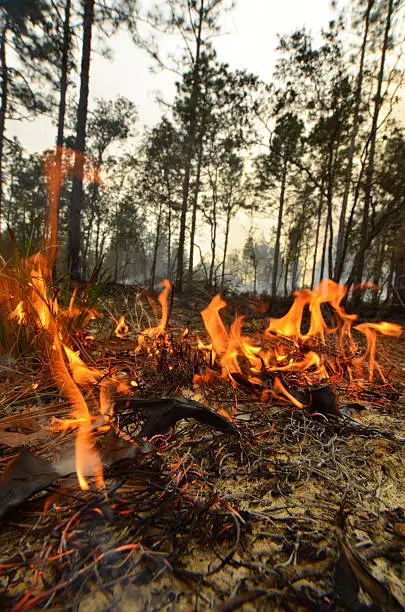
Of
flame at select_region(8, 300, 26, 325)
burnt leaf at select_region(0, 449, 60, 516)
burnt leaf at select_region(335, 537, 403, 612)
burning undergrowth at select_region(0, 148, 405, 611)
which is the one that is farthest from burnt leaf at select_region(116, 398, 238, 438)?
flame at select_region(8, 300, 26, 325)

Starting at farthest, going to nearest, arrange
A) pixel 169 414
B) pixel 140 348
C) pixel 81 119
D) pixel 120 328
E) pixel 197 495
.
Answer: pixel 81 119
pixel 120 328
pixel 140 348
pixel 169 414
pixel 197 495

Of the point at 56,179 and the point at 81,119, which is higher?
the point at 81,119

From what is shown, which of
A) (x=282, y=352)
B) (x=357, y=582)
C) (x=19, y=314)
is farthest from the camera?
(x=282, y=352)

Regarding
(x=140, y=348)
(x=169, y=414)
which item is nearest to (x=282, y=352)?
(x=140, y=348)

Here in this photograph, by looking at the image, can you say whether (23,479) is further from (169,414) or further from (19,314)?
(19,314)

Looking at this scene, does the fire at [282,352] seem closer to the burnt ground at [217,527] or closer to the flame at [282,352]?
the flame at [282,352]

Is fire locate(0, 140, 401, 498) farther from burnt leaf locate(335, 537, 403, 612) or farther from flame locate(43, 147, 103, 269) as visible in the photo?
burnt leaf locate(335, 537, 403, 612)

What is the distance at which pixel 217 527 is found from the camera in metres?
0.88

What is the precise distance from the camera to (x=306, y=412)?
1701 mm

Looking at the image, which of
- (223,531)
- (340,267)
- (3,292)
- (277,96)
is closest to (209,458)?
(223,531)

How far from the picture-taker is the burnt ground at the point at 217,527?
698 millimetres

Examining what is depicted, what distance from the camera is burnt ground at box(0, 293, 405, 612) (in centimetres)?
70

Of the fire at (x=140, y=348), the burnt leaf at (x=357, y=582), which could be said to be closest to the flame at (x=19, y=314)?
the fire at (x=140, y=348)

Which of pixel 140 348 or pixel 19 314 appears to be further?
pixel 140 348
